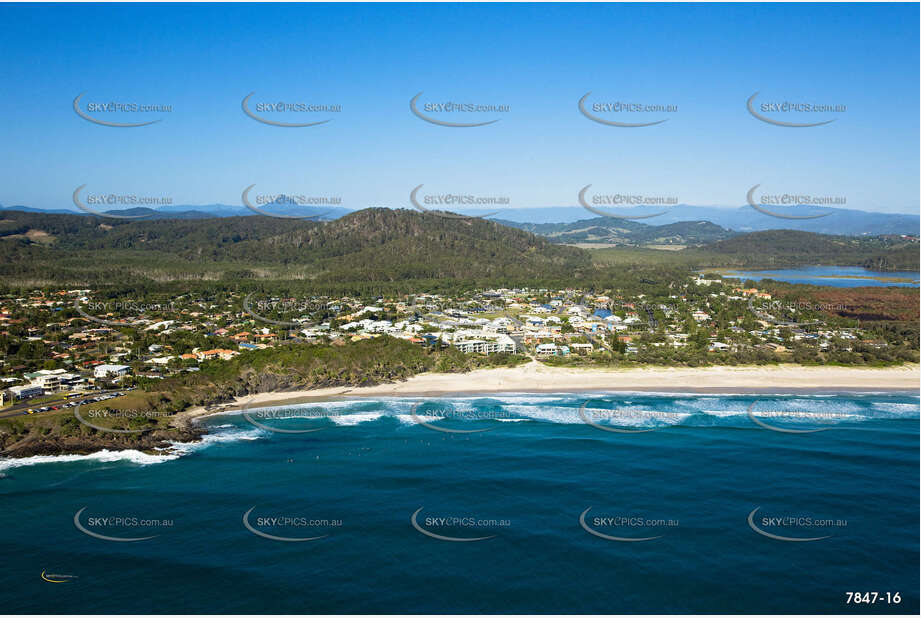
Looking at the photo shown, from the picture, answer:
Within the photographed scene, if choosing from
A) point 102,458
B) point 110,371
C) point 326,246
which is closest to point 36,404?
point 110,371

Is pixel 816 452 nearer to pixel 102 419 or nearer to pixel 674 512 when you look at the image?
pixel 674 512

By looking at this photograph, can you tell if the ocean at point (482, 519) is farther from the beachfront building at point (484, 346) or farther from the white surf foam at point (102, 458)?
the beachfront building at point (484, 346)

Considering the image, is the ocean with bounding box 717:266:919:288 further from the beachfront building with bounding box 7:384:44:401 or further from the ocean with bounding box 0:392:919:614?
the beachfront building with bounding box 7:384:44:401

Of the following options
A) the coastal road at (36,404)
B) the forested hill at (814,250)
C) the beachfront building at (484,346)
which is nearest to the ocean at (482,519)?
the coastal road at (36,404)

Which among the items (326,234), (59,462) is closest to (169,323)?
(59,462)

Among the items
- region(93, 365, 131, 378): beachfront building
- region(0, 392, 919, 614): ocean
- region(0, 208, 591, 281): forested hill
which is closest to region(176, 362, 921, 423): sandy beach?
region(0, 392, 919, 614): ocean

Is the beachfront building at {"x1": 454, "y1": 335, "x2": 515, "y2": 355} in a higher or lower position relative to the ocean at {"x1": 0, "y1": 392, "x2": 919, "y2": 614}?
higher
